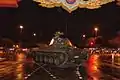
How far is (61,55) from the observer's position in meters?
24.2

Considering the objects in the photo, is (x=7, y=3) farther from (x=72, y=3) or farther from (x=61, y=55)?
(x=61, y=55)

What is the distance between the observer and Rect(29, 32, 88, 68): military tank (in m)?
24.1

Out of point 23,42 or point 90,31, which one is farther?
point 90,31

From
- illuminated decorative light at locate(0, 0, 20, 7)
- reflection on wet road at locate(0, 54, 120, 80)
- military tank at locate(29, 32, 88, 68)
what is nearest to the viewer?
reflection on wet road at locate(0, 54, 120, 80)

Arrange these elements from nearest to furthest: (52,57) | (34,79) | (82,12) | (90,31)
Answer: (34,79) < (52,57) < (82,12) < (90,31)

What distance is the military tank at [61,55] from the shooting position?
24.1m

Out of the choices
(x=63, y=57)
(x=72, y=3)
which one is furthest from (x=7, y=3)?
(x=63, y=57)

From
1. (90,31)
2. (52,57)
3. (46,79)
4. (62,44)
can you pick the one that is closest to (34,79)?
(46,79)

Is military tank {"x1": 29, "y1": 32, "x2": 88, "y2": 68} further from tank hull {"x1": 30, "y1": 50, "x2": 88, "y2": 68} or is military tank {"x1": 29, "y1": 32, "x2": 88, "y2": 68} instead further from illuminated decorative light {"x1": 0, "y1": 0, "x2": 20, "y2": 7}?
illuminated decorative light {"x1": 0, "y1": 0, "x2": 20, "y2": 7}

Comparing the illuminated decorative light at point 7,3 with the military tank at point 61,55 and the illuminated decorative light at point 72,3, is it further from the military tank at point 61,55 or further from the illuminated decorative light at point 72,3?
the military tank at point 61,55

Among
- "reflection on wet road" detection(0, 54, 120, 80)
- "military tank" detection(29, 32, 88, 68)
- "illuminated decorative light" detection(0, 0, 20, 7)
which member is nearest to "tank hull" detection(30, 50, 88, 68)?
"military tank" detection(29, 32, 88, 68)

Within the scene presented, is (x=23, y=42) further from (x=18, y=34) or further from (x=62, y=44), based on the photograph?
(x=62, y=44)

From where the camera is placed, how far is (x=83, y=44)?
244 feet

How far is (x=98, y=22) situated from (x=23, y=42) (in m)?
17.6
